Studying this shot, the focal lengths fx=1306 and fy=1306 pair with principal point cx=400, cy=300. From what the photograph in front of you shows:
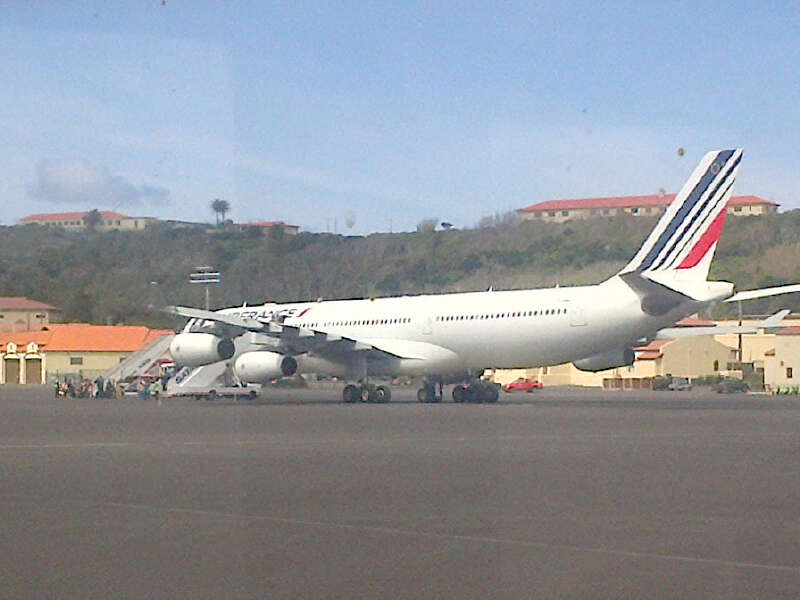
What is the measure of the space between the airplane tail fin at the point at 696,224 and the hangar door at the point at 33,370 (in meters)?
36.1

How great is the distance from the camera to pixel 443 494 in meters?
14.2

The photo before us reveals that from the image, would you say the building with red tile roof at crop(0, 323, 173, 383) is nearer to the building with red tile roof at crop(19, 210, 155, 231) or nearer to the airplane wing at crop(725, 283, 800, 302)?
the building with red tile roof at crop(19, 210, 155, 231)

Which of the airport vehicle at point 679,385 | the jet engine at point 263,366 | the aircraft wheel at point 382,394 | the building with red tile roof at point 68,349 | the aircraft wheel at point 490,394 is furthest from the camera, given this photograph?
the airport vehicle at point 679,385

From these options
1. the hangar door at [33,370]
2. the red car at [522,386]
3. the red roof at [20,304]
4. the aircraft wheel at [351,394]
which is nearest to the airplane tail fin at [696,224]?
the aircraft wheel at [351,394]

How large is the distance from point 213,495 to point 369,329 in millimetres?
30971

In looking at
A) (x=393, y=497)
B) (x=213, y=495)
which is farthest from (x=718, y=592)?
(x=213, y=495)

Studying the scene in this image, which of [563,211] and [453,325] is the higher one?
[563,211]

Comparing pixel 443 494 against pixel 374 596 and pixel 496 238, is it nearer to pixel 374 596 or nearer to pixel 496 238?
pixel 374 596

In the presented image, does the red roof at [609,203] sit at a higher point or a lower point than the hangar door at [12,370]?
higher

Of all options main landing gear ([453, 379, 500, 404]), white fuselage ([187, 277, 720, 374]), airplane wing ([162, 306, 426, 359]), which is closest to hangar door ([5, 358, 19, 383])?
white fuselage ([187, 277, 720, 374])

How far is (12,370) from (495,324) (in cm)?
3388

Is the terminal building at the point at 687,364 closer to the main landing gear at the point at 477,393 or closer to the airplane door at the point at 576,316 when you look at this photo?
the main landing gear at the point at 477,393

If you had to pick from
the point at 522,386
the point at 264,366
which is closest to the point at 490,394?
the point at 264,366

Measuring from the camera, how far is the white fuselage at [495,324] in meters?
38.3
